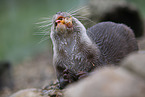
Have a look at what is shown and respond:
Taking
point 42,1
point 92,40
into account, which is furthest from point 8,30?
point 92,40

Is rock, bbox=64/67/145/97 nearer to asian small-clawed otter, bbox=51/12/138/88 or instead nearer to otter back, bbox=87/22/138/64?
asian small-clawed otter, bbox=51/12/138/88

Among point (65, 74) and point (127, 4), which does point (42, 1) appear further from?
point (65, 74)

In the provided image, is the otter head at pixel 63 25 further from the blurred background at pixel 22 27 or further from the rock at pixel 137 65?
the blurred background at pixel 22 27

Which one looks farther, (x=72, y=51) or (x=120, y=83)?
(x=72, y=51)

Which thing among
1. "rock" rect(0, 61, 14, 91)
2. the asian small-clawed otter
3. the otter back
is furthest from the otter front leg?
"rock" rect(0, 61, 14, 91)

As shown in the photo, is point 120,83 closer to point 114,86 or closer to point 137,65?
point 114,86

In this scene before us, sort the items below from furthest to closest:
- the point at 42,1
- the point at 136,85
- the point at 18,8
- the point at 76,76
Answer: the point at 42,1 → the point at 18,8 → the point at 76,76 → the point at 136,85

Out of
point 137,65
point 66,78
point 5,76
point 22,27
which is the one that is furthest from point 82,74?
point 22,27
